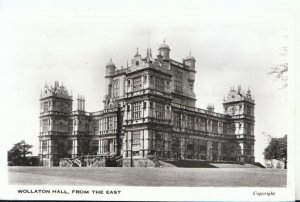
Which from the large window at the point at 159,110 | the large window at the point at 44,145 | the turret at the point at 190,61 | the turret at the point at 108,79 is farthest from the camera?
the large window at the point at 159,110

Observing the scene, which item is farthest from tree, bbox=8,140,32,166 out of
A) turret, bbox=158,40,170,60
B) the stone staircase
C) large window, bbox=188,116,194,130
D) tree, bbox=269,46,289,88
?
tree, bbox=269,46,289,88

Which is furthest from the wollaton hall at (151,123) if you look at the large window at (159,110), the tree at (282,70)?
the tree at (282,70)

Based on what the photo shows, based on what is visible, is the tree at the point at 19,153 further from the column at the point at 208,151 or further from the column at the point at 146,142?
the column at the point at 208,151

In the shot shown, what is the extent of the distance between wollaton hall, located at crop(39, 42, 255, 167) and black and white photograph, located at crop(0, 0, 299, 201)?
81mm

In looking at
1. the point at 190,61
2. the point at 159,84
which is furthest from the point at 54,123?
the point at 190,61

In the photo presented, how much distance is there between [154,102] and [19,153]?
820cm

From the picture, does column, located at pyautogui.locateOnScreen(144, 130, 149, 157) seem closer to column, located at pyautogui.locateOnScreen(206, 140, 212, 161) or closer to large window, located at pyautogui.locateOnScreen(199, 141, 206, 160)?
large window, located at pyautogui.locateOnScreen(199, 141, 206, 160)

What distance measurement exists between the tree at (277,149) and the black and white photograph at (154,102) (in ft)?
0.25

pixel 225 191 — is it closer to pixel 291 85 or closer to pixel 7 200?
pixel 291 85

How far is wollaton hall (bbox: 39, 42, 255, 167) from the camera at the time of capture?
27.1 meters

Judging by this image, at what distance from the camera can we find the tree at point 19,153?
22.0m

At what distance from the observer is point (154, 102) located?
27.9 m

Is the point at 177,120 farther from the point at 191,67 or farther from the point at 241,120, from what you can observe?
the point at 191,67

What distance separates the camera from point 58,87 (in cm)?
2495
